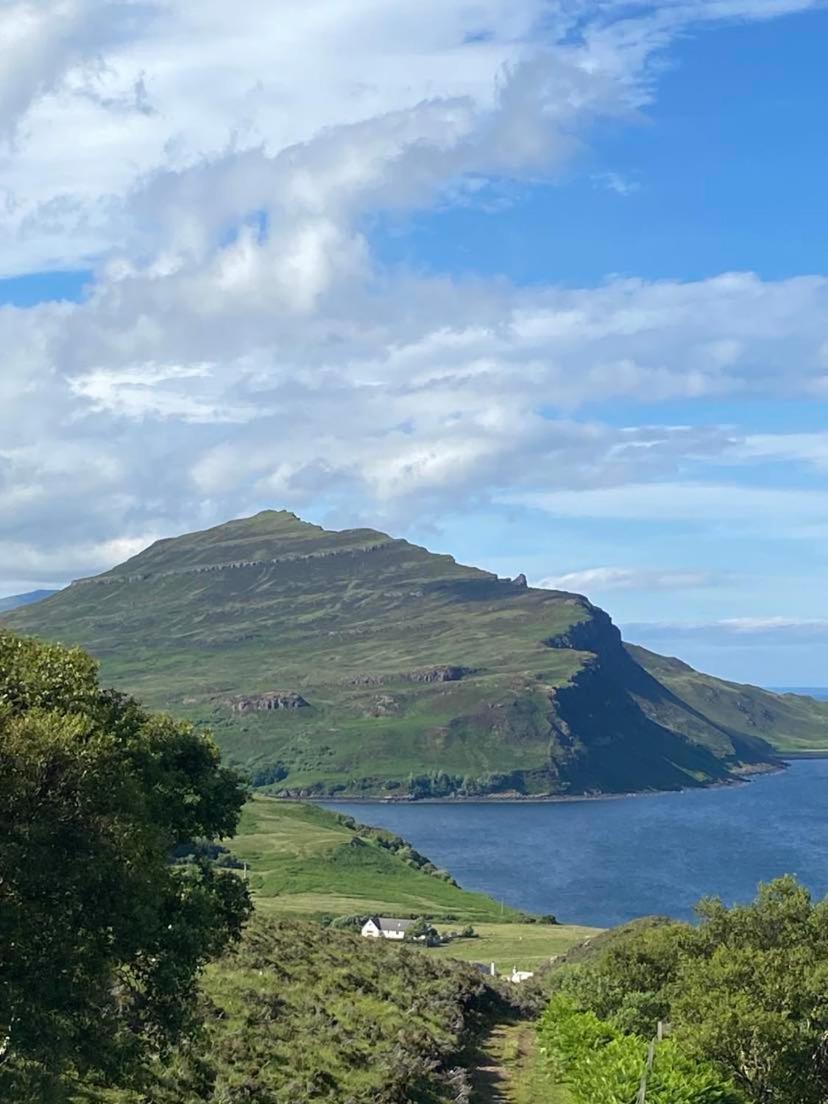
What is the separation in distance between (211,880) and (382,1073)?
9.44m

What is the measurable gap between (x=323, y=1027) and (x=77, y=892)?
1852cm

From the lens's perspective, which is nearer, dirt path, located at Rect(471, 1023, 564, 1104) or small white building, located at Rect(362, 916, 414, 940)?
dirt path, located at Rect(471, 1023, 564, 1104)

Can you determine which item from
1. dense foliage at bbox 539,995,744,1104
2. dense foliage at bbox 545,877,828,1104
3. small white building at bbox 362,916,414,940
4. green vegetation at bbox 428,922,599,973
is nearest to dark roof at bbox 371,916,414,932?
small white building at bbox 362,916,414,940

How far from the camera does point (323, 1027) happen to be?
41188 mm

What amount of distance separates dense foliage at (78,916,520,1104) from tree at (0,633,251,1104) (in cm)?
434

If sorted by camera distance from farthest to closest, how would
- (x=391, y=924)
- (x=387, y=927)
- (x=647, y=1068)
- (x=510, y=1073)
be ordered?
(x=391, y=924) → (x=387, y=927) → (x=510, y=1073) → (x=647, y=1068)

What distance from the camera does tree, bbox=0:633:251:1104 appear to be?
2462 centimetres

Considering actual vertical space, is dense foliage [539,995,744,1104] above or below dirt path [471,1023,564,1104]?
above

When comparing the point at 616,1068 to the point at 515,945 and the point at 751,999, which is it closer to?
the point at 751,999

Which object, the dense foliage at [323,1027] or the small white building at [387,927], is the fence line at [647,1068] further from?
the small white building at [387,927]

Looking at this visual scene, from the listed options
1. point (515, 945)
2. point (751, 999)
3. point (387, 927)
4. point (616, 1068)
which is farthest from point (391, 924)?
point (616, 1068)

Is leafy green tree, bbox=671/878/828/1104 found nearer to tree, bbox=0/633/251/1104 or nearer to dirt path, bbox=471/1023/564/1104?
dirt path, bbox=471/1023/564/1104

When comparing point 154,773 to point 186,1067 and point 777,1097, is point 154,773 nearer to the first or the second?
point 186,1067

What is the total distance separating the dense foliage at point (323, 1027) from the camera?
113 feet
